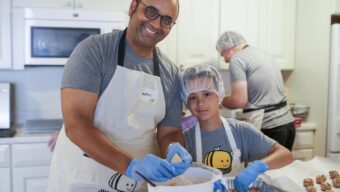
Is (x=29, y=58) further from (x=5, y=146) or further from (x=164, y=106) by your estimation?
(x=164, y=106)

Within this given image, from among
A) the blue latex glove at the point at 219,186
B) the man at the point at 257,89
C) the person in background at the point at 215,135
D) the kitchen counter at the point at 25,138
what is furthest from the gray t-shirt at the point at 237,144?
the kitchen counter at the point at 25,138

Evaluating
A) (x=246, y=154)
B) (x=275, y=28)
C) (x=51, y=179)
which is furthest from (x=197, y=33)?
(x=51, y=179)

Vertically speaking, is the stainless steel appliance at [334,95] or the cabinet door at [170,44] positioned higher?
the cabinet door at [170,44]

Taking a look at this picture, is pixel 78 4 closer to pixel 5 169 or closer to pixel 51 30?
pixel 51 30

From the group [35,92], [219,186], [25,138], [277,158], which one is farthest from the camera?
[35,92]

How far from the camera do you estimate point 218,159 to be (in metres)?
1.23

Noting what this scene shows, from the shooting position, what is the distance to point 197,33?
2.48 metres

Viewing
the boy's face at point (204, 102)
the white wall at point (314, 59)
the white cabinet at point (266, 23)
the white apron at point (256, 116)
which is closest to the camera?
the boy's face at point (204, 102)

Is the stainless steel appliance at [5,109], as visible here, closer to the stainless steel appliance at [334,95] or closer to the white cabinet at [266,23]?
the white cabinet at [266,23]

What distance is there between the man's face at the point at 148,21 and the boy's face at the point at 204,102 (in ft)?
1.08

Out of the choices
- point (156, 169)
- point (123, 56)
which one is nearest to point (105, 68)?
point (123, 56)

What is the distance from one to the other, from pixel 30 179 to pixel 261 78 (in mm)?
1549

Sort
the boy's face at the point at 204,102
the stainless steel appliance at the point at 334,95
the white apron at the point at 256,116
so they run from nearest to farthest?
the boy's face at the point at 204,102
the white apron at the point at 256,116
the stainless steel appliance at the point at 334,95

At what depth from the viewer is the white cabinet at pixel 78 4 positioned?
2055mm
